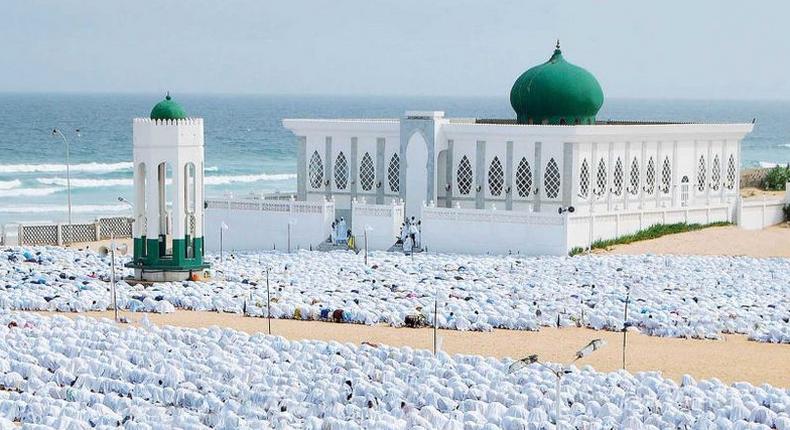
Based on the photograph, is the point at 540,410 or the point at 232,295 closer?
the point at 540,410

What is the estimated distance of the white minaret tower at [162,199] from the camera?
32812mm

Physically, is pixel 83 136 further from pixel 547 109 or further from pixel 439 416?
pixel 439 416

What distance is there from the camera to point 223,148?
102500 millimetres

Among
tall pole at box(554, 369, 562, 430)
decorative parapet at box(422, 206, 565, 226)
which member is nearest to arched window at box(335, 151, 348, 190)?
decorative parapet at box(422, 206, 565, 226)

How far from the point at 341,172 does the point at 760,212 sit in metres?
12.5

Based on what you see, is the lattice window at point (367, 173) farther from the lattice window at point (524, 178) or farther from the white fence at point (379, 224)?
the lattice window at point (524, 178)

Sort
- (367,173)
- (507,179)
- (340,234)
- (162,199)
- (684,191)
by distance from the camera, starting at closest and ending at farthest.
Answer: (162,199) → (340,234) → (507,179) → (367,173) → (684,191)

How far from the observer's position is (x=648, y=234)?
Result: 39.8 m

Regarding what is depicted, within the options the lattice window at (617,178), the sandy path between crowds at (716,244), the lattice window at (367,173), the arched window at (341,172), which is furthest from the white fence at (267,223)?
the sandy path between crowds at (716,244)

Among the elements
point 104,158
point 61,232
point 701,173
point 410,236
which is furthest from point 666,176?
point 104,158

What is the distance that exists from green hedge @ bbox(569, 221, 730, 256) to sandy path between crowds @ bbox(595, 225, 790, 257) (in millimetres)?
236

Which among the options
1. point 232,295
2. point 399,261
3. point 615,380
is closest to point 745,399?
point 615,380

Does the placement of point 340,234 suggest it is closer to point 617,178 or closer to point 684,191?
point 617,178

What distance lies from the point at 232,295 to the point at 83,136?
263 feet
